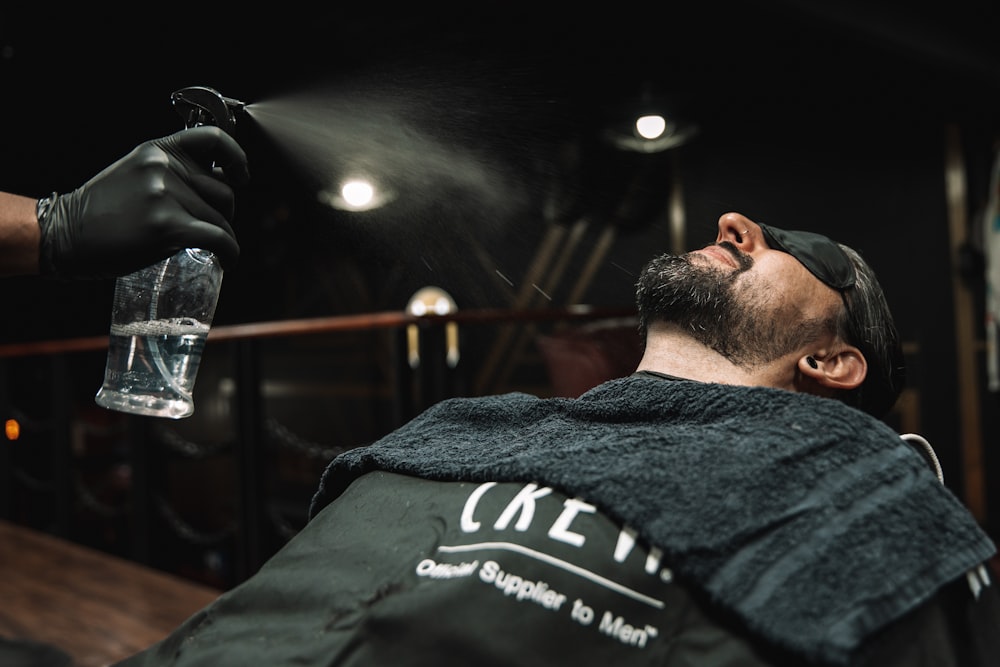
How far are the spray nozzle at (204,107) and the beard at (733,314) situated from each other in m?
0.71

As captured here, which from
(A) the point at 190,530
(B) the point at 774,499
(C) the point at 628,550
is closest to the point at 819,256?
(B) the point at 774,499

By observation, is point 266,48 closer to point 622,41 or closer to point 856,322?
point 622,41

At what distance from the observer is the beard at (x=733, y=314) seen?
46.6 inches

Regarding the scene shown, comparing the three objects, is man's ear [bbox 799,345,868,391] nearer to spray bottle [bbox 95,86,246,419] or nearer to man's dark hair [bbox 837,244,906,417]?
man's dark hair [bbox 837,244,906,417]

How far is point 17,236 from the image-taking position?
995 mm

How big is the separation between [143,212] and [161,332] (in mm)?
363

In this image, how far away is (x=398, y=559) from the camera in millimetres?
892

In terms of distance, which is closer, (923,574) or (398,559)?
(923,574)

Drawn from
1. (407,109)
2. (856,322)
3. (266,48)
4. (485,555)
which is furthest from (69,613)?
(856,322)

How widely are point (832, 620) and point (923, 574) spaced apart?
0.13 m

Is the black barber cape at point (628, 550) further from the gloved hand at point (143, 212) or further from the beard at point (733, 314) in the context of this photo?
the gloved hand at point (143, 212)

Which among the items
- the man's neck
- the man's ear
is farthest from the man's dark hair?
the man's neck

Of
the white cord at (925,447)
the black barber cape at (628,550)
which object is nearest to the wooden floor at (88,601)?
the black barber cape at (628,550)

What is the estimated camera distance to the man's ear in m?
1.22
